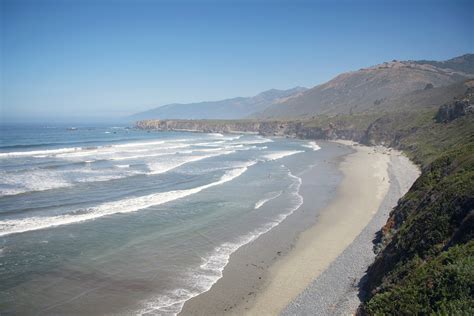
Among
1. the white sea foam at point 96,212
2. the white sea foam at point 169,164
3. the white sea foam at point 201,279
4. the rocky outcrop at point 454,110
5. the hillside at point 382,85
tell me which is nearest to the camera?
the white sea foam at point 201,279

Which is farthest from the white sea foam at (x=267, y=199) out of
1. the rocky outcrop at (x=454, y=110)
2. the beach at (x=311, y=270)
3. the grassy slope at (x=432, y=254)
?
the rocky outcrop at (x=454, y=110)

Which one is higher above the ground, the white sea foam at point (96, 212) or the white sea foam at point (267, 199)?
the white sea foam at point (96, 212)

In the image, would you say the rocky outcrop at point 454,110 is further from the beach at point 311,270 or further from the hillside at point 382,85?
the hillside at point 382,85

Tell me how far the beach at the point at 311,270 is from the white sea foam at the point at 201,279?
0.32 metres

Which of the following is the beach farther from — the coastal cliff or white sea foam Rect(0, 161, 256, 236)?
white sea foam Rect(0, 161, 256, 236)

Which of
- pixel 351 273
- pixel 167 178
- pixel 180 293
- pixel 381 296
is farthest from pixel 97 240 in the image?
pixel 167 178

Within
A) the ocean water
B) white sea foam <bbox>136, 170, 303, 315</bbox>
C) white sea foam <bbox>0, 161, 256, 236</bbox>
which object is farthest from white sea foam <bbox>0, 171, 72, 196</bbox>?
white sea foam <bbox>136, 170, 303, 315</bbox>

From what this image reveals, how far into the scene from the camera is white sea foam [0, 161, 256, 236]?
2012cm

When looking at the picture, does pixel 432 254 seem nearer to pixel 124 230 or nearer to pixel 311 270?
pixel 311 270

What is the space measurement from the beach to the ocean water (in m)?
0.90

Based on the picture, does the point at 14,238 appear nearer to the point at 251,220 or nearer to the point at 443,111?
the point at 251,220

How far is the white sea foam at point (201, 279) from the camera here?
1250 centimetres

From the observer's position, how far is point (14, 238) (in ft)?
60.3

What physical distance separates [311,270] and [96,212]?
14.2 metres
